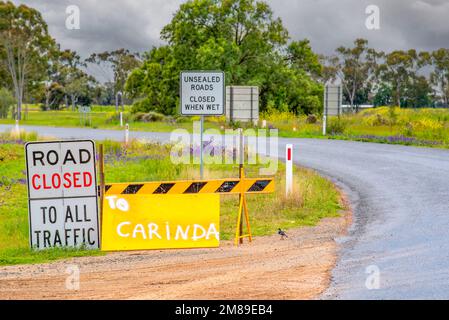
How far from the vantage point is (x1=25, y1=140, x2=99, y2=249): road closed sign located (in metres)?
8.56

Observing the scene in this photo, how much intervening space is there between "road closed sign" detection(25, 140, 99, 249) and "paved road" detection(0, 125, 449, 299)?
365 cm

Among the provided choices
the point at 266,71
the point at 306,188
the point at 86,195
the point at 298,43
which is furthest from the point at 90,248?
the point at 298,43

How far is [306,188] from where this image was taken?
13.0 metres

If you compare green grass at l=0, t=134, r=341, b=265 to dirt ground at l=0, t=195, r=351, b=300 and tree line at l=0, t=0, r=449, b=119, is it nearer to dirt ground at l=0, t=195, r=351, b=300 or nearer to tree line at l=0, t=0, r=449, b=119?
dirt ground at l=0, t=195, r=351, b=300

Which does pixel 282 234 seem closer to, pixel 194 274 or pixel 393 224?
pixel 393 224

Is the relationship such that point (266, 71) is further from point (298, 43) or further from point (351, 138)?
point (351, 138)

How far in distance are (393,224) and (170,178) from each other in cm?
715

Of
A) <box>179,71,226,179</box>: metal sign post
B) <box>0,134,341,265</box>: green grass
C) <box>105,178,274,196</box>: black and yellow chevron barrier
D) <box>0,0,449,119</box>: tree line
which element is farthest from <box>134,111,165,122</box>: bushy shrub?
<box>105,178,274,196</box>: black and yellow chevron barrier

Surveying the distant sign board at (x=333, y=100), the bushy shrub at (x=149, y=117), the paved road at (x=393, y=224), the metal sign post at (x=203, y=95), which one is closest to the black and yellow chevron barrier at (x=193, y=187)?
the paved road at (x=393, y=224)

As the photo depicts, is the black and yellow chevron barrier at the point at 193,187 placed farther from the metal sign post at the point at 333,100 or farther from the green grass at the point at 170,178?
the metal sign post at the point at 333,100

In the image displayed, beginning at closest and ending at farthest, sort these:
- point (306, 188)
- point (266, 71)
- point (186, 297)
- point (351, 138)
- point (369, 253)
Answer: point (186, 297)
point (369, 253)
point (306, 188)
point (351, 138)
point (266, 71)

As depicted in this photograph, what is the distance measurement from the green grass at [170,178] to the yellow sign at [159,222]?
0.50 metres

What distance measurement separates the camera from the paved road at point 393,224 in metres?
6.46
